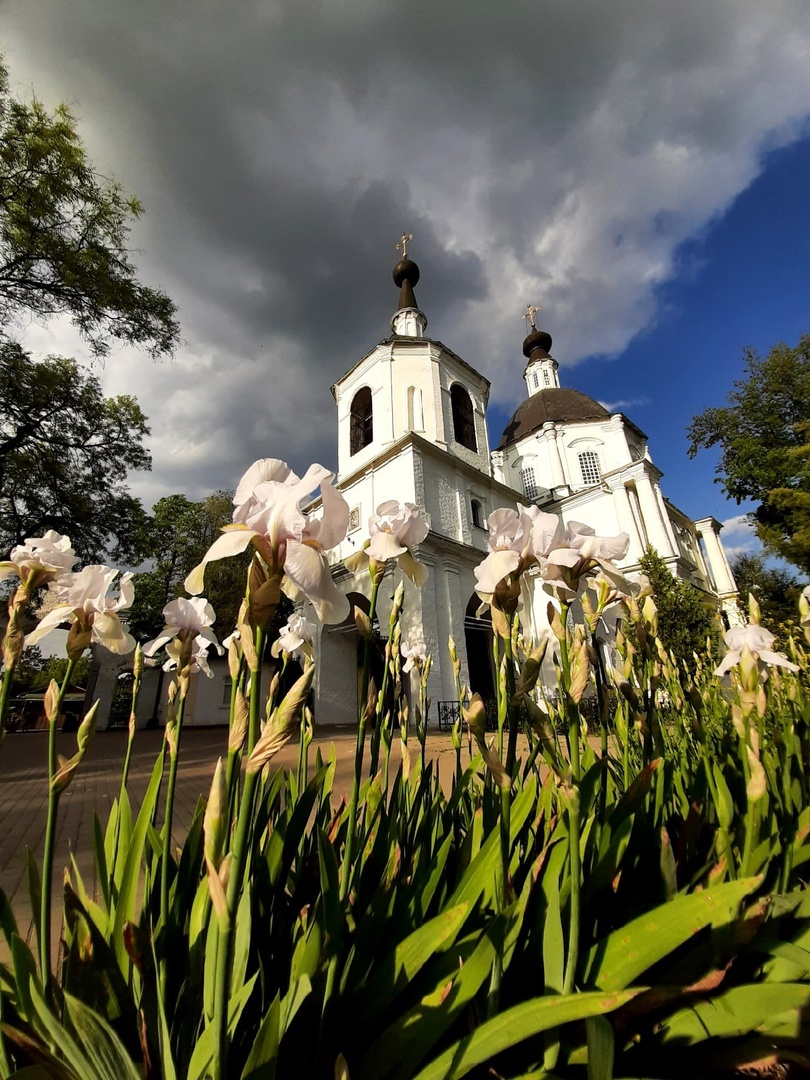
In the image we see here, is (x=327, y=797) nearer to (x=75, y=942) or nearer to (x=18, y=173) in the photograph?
(x=75, y=942)

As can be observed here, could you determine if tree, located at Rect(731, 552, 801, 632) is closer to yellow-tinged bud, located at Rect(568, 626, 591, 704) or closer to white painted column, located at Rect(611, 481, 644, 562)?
white painted column, located at Rect(611, 481, 644, 562)

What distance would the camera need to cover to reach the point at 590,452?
22.9 m

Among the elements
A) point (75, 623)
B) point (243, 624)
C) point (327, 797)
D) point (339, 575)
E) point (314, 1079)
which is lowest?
point (314, 1079)

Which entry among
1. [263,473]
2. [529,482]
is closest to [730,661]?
[263,473]

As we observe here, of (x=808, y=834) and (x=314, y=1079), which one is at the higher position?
(x=808, y=834)

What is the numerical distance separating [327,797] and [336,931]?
2.46ft

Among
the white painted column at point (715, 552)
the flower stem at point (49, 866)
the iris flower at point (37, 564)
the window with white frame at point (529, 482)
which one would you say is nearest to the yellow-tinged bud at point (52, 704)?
the flower stem at point (49, 866)

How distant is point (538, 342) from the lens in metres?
29.2

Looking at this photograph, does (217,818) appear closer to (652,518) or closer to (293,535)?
(293,535)

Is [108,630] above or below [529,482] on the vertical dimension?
below

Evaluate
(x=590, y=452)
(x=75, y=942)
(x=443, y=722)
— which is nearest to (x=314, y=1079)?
(x=75, y=942)

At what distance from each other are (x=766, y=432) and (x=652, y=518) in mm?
5716

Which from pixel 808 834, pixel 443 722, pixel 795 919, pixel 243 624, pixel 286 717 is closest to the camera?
pixel 286 717

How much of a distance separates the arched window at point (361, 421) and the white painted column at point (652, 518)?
12.2 metres
